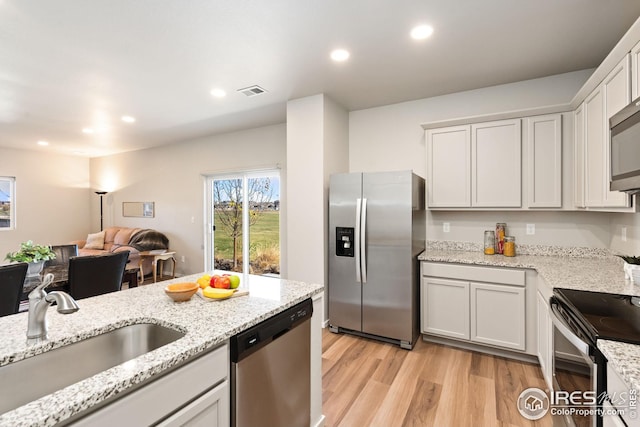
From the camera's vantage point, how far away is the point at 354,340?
3.10 meters

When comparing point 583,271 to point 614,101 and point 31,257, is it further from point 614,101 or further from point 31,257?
point 31,257

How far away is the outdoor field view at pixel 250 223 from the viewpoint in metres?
4.84

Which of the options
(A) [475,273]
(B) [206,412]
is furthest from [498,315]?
(B) [206,412]

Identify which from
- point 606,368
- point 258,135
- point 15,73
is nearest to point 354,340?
point 606,368

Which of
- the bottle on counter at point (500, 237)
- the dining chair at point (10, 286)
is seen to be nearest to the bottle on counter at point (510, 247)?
the bottle on counter at point (500, 237)

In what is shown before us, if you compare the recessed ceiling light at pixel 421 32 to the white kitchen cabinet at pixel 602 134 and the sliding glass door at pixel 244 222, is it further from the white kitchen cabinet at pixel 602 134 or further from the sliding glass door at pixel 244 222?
the sliding glass door at pixel 244 222

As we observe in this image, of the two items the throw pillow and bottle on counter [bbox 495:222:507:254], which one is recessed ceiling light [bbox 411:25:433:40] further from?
the throw pillow

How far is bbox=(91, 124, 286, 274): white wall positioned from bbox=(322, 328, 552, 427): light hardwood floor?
3.04 m

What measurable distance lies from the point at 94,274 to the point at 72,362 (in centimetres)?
183

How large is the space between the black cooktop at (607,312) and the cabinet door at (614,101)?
68cm

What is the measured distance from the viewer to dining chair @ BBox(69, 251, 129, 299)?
8.30 ft

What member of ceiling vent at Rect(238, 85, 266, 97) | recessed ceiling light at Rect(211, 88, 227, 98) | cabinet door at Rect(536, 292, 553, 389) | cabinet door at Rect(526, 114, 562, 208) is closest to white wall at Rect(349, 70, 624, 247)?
cabinet door at Rect(526, 114, 562, 208)

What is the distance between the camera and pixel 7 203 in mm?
6066

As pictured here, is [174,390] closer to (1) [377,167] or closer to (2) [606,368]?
(2) [606,368]
